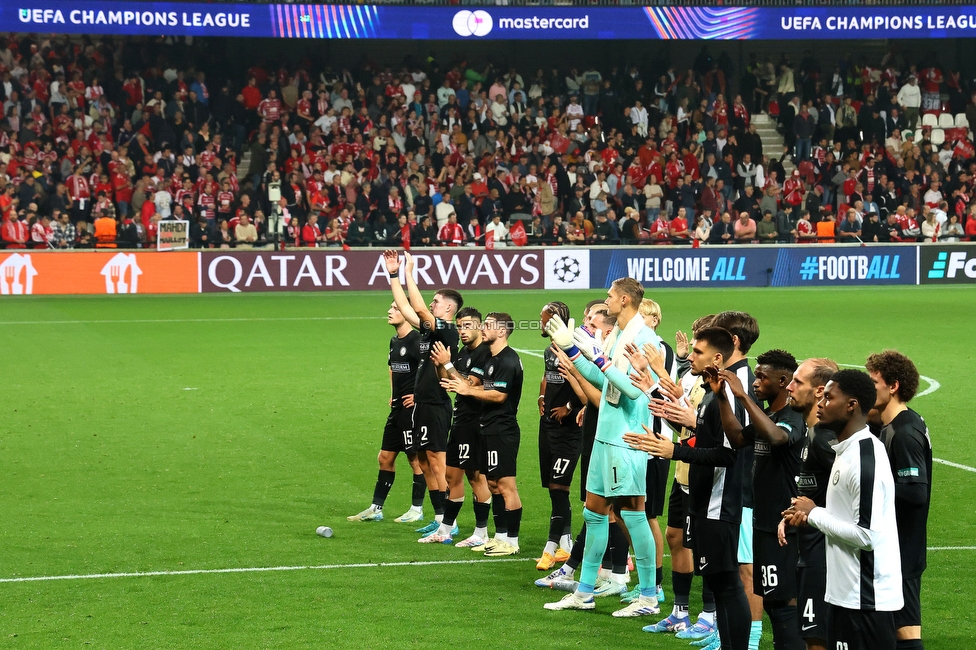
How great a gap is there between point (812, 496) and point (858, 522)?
1.99ft

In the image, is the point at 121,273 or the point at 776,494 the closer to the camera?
the point at 776,494

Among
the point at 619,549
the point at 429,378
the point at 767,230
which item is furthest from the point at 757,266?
the point at 619,549

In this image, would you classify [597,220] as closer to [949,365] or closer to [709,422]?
[949,365]

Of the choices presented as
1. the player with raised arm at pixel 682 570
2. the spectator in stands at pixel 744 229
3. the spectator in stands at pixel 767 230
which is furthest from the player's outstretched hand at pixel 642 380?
the spectator in stands at pixel 767 230

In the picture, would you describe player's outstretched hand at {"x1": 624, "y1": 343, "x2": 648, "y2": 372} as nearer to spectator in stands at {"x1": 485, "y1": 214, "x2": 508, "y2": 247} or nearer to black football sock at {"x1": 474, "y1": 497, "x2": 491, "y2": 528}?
black football sock at {"x1": 474, "y1": 497, "x2": 491, "y2": 528}

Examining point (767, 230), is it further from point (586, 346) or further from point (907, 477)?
point (907, 477)

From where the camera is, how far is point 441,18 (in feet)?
115

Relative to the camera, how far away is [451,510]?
9.59 m

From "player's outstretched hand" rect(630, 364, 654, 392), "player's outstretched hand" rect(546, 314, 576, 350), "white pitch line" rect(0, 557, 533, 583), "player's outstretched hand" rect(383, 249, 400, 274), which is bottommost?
"white pitch line" rect(0, 557, 533, 583)

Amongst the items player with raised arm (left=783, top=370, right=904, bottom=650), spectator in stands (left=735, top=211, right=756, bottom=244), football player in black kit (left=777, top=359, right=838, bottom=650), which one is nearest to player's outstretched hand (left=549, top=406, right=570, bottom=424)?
football player in black kit (left=777, top=359, right=838, bottom=650)

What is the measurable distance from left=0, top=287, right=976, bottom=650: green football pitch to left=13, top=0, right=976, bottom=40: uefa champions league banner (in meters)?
12.8

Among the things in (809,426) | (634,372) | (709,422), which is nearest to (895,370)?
(809,426)

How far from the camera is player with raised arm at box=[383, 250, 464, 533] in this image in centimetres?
990

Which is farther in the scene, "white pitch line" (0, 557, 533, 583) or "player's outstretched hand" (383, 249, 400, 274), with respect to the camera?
"player's outstretched hand" (383, 249, 400, 274)
